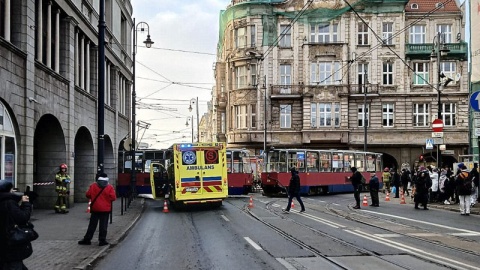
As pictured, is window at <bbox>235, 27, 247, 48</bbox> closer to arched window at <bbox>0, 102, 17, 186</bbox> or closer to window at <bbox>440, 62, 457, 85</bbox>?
window at <bbox>440, 62, 457, 85</bbox>

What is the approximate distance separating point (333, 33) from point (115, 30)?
23368 millimetres

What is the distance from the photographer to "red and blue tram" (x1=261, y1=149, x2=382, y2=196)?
1400 inches

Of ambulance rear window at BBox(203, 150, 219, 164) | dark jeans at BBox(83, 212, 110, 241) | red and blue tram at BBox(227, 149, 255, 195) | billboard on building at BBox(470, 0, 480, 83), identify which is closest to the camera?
dark jeans at BBox(83, 212, 110, 241)

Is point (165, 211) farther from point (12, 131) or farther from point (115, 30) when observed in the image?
point (115, 30)

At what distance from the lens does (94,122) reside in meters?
30.9

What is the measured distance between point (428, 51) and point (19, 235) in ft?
166

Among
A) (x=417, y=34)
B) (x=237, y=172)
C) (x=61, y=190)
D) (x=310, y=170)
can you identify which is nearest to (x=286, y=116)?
(x=417, y=34)

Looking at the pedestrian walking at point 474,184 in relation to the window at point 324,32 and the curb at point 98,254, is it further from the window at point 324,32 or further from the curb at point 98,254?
the window at point 324,32

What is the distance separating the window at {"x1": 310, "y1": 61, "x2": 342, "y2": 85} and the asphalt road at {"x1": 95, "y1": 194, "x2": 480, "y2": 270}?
33.0 m

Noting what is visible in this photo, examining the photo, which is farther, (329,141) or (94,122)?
(329,141)

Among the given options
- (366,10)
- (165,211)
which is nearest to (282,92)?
(366,10)

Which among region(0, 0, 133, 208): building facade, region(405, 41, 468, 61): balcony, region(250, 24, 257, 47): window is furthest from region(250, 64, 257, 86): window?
region(0, 0, 133, 208): building facade

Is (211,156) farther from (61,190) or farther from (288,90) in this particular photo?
(288,90)

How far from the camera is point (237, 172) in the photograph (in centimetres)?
3491
